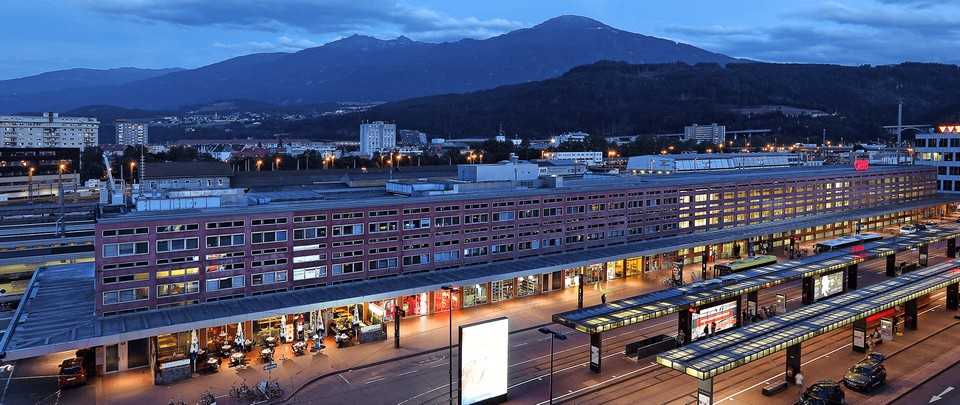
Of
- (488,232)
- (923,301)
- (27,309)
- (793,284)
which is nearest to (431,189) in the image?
(488,232)

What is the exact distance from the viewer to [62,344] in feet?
122

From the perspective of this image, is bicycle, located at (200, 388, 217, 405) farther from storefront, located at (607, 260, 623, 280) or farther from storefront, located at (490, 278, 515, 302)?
storefront, located at (607, 260, 623, 280)

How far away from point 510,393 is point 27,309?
3470 cm

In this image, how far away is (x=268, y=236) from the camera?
1943 inches

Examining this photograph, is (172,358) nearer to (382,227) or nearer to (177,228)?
(177,228)

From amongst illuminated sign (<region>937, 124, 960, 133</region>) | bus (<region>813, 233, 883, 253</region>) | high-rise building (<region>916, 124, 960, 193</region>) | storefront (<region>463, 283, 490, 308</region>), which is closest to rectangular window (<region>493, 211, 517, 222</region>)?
storefront (<region>463, 283, 490, 308</region>)

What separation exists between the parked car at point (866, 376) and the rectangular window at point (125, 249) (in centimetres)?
4785

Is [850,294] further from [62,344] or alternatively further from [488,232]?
[62,344]

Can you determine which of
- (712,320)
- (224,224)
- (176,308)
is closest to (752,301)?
(712,320)

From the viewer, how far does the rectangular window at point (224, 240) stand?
4675 centimetres

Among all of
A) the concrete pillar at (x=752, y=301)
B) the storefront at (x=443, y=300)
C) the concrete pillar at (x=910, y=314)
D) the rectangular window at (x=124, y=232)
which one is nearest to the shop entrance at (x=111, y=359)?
the rectangular window at (x=124, y=232)

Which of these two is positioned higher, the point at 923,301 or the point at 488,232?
the point at 488,232

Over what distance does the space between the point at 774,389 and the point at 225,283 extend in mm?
39026

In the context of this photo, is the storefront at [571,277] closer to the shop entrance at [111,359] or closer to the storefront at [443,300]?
the storefront at [443,300]
